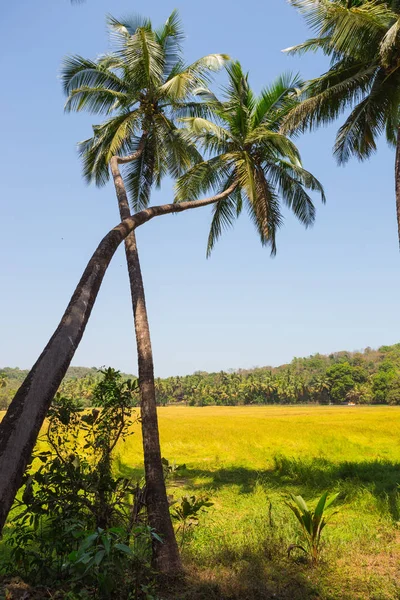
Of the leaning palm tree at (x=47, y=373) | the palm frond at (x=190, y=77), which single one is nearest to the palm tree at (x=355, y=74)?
the palm frond at (x=190, y=77)

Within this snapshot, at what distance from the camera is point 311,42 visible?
11.6 m

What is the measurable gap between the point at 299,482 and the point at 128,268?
9.17 meters

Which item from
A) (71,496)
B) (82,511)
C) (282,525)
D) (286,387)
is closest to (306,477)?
(282,525)

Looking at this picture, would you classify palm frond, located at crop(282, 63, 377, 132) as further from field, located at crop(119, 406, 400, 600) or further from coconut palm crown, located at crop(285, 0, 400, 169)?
field, located at crop(119, 406, 400, 600)

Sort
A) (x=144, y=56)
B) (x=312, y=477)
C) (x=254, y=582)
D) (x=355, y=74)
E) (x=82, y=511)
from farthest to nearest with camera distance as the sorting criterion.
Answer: (x=312, y=477) → (x=355, y=74) → (x=144, y=56) → (x=82, y=511) → (x=254, y=582)

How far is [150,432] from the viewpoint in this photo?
270 inches

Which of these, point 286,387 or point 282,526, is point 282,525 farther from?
point 286,387

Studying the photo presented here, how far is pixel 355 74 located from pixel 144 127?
18.7 ft

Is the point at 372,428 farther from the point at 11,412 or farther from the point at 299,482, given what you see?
the point at 11,412

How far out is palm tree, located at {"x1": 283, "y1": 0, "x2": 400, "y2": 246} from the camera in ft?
31.3

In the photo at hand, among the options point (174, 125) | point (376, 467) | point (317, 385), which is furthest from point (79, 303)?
point (317, 385)

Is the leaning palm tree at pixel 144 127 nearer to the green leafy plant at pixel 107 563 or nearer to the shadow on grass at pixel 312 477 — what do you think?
the green leafy plant at pixel 107 563

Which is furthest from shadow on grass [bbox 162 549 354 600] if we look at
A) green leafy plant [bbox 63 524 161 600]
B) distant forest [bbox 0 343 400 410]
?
distant forest [bbox 0 343 400 410]

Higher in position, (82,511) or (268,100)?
(268,100)
